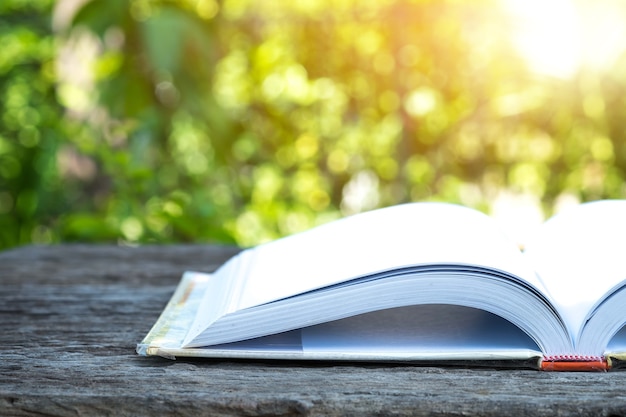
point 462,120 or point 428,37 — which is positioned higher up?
point 428,37

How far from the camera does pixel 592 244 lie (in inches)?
30.1

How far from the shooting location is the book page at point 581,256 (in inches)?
26.4

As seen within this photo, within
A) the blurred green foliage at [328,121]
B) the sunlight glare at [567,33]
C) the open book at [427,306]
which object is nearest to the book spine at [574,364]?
the open book at [427,306]

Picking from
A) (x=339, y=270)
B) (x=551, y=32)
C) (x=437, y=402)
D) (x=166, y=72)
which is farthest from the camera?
(x=551, y=32)

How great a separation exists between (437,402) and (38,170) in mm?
2498

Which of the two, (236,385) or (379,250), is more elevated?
(379,250)

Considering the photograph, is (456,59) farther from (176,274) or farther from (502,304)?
(502,304)

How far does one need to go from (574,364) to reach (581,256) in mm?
137

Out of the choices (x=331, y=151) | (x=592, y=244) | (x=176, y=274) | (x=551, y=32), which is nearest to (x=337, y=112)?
→ (x=331, y=151)

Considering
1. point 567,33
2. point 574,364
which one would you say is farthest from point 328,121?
point 574,364

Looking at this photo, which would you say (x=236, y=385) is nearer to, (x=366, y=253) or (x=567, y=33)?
(x=366, y=253)

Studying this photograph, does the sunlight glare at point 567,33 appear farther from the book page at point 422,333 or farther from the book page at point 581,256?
the book page at point 422,333

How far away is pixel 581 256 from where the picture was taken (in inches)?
29.6

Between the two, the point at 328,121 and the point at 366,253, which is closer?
the point at 366,253
